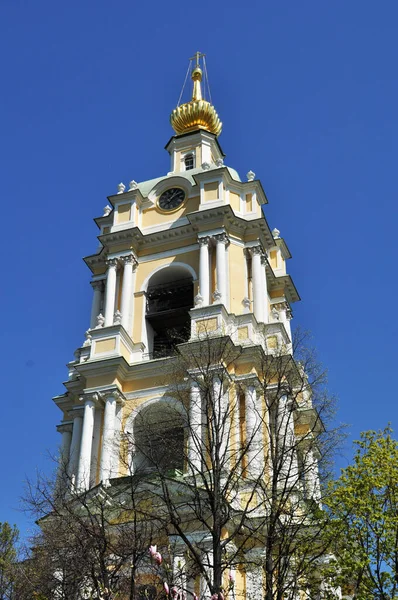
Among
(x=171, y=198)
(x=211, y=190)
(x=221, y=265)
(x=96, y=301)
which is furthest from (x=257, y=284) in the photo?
(x=96, y=301)

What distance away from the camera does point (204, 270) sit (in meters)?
31.2

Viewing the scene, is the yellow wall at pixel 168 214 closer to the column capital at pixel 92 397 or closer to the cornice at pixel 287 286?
the cornice at pixel 287 286

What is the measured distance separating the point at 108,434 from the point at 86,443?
0.85 metres

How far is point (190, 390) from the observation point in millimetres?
26328

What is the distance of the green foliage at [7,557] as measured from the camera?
74.0ft

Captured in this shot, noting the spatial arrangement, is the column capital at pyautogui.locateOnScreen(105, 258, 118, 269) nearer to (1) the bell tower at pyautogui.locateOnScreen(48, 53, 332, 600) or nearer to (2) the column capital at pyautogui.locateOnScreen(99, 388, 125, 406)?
(1) the bell tower at pyautogui.locateOnScreen(48, 53, 332, 600)

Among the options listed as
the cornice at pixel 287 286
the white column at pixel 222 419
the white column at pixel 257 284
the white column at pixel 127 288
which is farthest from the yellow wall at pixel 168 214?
the white column at pixel 222 419

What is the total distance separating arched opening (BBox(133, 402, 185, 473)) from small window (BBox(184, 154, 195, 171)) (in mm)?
14833

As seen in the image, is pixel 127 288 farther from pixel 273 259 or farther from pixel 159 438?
pixel 159 438

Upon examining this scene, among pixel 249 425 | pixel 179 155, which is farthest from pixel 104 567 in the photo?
pixel 179 155

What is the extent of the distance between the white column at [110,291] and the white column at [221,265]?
438 centimetres

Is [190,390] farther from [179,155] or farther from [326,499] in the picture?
[179,155]

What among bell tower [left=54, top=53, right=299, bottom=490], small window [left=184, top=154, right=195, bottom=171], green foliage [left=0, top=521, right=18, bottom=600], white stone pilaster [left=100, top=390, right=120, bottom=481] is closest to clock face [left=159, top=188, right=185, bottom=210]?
bell tower [left=54, top=53, right=299, bottom=490]

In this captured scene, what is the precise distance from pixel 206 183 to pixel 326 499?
18.0m
